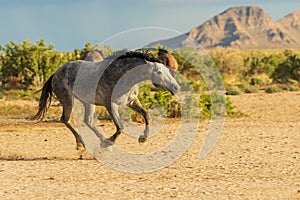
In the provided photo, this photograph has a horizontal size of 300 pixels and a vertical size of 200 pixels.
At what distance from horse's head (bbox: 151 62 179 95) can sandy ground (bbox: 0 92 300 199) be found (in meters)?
1.26

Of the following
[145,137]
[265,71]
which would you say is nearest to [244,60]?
[265,71]

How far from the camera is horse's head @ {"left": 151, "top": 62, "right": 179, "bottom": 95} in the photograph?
9391 millimetres

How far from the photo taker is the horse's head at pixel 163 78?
9391mm

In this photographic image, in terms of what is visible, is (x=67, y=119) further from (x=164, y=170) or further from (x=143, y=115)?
(x=164, y=170)

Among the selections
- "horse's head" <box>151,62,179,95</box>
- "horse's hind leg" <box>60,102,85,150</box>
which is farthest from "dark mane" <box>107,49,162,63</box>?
"horse's hind leg" <box>60,102,85,150</box>

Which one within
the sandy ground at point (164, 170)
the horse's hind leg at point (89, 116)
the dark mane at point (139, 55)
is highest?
the dark mane at point (139, 55)

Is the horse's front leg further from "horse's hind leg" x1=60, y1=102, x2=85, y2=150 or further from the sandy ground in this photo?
"horse's hind leg" x1=60, y1=102, x2=85, y2=150

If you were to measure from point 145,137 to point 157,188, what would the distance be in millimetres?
2465

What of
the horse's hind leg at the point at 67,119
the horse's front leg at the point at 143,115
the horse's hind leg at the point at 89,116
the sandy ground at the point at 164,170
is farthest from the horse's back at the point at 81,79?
the sandy ground at the point at 164,170

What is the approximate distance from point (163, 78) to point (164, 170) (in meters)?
1.55

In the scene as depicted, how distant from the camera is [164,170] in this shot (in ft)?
29.1

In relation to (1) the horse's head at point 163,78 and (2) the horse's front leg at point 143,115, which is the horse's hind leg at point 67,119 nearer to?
(2) the horse's front leg at point 143,115

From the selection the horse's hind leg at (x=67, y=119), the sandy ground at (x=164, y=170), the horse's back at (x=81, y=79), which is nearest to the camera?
the sandy ground at (x=164, y=170)

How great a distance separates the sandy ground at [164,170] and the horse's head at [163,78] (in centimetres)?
126
